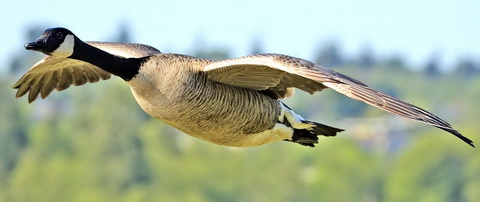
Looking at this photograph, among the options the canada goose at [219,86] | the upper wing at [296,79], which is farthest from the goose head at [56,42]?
the upper wing at [296,79]

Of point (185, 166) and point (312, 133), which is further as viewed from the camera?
point (185, 166)

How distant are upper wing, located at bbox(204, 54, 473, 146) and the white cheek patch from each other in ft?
4.62

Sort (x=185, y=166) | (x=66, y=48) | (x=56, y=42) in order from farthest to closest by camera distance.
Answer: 1. (x=185, y=166)
2. (x=66, y=48)
3. (x=56, y=42)

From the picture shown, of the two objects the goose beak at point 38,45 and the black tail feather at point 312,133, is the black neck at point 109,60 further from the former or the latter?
the black tail feather at point 312,133

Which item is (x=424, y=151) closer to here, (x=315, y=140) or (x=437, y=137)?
(x=437, y=137)

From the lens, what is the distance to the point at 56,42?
13.8 m

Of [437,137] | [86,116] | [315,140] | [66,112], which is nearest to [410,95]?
[66,112]

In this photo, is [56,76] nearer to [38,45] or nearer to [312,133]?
[312,133]

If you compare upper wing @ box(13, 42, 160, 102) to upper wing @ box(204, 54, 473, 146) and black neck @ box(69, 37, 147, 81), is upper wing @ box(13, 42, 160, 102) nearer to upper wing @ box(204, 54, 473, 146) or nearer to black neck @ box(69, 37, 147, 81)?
black neck @ box(69, 37, 147, 81)

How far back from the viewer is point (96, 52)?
47.5 ft

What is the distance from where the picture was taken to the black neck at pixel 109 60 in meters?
14.3

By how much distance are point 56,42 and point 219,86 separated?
1.85 metres

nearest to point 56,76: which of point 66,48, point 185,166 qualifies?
point 66,48

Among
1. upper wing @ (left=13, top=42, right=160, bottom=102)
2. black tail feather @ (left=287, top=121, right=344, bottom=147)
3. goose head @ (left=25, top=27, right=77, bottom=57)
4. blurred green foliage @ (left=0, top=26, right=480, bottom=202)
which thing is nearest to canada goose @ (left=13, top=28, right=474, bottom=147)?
goose head @ (left=25, top=27, right=77, bottom=57)
